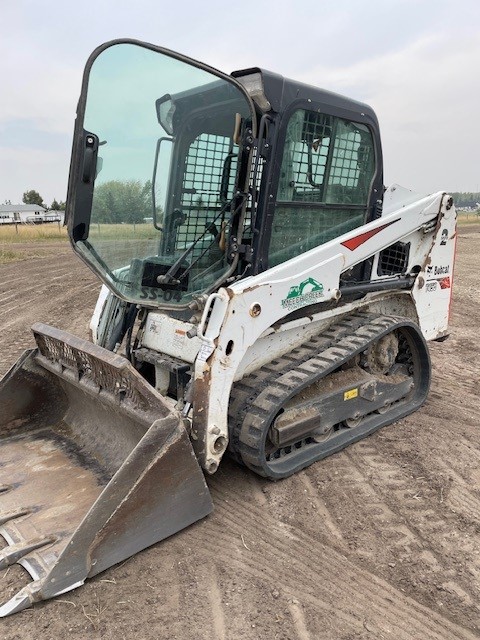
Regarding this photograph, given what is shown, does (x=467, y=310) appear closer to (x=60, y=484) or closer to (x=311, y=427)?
(x=311, y=427)

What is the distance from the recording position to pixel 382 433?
4.14m

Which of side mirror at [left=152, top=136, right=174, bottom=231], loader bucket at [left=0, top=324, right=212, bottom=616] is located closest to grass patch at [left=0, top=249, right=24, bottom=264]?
loader bucket at [left=0, top=324, right=212, bottom=616]

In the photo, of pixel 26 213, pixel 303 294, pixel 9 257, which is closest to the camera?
pixel 303 294

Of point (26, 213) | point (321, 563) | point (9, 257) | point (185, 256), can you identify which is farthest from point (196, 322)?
point (26, 213)

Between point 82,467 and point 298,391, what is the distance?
1.38 metres

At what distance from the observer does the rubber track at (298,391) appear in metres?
3.19

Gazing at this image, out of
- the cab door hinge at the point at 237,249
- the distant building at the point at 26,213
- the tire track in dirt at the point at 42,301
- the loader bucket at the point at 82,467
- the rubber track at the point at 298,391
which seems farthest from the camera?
the distant building at the point at 26,213

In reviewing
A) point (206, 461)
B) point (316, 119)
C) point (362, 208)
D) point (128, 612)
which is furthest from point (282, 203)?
point (128, 612)

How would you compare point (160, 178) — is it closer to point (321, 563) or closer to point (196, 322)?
point (196, 322)

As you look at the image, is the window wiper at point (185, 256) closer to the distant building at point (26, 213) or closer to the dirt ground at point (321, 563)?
the dirt ground at point (321, 563)

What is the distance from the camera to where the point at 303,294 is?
3510mm

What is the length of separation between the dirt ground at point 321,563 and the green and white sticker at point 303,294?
3.55ft

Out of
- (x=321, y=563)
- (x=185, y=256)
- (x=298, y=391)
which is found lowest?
(x=321, y=563)

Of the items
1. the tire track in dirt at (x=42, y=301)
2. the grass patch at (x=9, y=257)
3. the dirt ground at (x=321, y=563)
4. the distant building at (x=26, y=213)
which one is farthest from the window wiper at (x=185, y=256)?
the distant building at (x=26, y=213)
